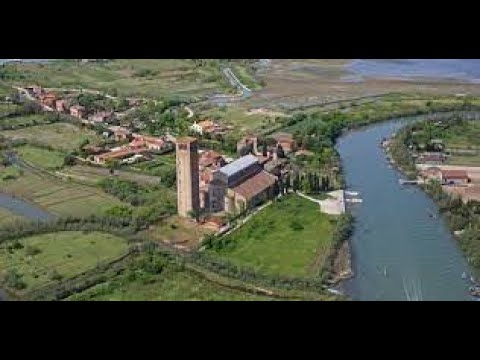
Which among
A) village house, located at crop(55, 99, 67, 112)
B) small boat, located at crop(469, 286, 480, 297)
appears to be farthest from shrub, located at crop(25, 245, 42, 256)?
village house, located at crop(55, 99, 67, 112)

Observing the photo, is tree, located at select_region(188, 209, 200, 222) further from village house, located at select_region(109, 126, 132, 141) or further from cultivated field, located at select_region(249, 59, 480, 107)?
cultivated field, located at select_region(249, 59, 480, 107)

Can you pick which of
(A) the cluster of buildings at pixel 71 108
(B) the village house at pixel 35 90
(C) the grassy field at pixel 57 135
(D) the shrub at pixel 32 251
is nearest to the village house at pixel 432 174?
(D) the shrub at pixel 32 251

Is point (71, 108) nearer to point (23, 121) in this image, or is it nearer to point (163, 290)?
point (23, 121)

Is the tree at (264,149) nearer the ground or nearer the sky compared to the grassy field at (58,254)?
nearer the sky

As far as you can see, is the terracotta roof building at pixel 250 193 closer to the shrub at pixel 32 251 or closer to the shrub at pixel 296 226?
the shrub at pixel 296 226

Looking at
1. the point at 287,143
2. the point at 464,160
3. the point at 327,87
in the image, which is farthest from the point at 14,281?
the point at 327,87

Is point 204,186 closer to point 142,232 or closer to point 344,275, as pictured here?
point 142,232
